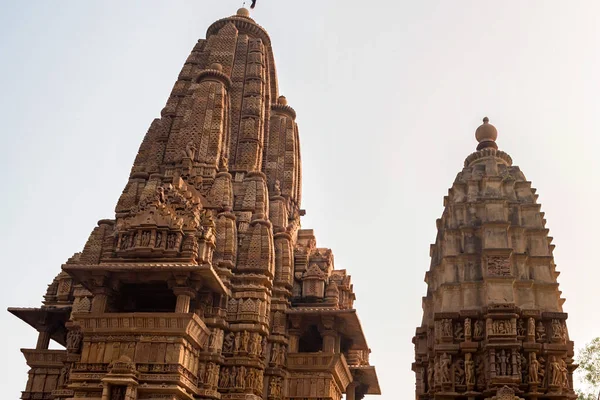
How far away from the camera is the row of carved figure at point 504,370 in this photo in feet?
51.5

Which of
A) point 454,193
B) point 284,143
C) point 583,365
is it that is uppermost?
point 284,143

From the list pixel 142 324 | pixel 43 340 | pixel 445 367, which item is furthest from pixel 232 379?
pixel 43 340

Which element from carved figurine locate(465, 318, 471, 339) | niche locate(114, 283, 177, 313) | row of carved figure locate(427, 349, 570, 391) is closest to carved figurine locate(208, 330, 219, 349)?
niche locate(114, 283, 177, 313)

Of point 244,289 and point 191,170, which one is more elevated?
point 191,170

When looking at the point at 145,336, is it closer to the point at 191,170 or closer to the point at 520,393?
the point at 191,170

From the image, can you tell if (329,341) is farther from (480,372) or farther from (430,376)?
(480,372)

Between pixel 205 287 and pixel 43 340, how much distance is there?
7.56 meters

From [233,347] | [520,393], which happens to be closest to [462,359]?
[520,393]

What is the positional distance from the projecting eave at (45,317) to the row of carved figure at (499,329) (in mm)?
14545

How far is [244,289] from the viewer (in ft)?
76.3

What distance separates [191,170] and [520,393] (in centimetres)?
1531

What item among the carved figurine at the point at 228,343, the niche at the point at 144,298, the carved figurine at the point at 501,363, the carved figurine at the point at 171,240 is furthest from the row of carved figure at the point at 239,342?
the carved figurine at the point at 501,363

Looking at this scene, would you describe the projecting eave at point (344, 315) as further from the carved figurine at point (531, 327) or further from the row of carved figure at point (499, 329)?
the carved figurine at point (531, 327)

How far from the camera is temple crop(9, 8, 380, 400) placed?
20328 mm
